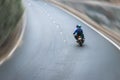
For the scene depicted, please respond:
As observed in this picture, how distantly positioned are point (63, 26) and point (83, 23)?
72.2 inches

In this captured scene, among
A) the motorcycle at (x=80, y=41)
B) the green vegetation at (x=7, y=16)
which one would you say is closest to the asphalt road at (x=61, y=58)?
the motorcycle at (x=80, y=41)

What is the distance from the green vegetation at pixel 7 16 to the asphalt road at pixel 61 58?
4.96 feet

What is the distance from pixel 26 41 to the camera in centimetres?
3192

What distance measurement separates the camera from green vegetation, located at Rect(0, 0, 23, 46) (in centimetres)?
2505

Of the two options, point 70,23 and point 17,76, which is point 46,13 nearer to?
point 70,23

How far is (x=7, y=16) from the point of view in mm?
26031

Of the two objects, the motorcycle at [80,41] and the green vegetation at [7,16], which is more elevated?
the green vegetation at [7,16]

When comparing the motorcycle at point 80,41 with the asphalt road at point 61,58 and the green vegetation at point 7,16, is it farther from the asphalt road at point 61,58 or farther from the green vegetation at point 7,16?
the green vegetation at point 7,16

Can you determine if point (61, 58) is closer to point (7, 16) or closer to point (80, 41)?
point (80, 41)

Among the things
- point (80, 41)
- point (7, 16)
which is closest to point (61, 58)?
point (80, 41)

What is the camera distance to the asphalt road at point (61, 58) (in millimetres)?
19953

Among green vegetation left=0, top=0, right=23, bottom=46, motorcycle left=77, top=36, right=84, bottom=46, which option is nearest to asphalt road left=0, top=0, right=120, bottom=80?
motorcycle left=77, top=36, right=84, bottom=46

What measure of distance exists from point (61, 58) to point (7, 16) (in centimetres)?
424

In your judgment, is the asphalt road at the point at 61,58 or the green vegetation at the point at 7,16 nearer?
the asphalt road at the point at 61,58
